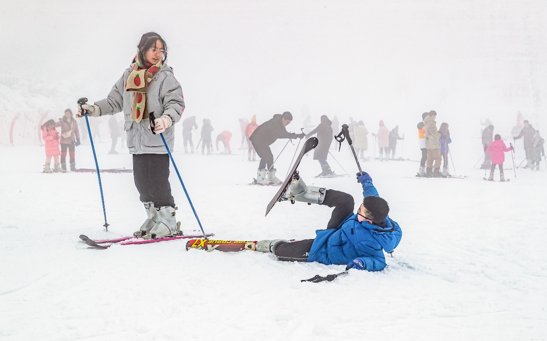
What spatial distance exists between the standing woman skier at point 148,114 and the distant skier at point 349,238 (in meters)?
1.06

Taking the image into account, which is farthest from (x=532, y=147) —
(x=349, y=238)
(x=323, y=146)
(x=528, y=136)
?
(x=349, y=238)

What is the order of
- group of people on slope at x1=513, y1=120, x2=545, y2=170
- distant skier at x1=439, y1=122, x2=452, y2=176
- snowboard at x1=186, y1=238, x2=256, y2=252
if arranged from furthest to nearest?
group of people on slope at x1=513, y1=120, x2=545, y2=170, distant skier at x1=439, y1=122, x2=452, y2=176, snowboard at x1=186, y1=238, x2=256, y2=252

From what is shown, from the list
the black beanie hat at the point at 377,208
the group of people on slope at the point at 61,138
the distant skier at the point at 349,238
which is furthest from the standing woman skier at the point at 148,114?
the group of people on slope at the point at 61,138

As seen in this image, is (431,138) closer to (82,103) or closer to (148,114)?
(148,114)

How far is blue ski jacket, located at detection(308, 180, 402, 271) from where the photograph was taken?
3383mm

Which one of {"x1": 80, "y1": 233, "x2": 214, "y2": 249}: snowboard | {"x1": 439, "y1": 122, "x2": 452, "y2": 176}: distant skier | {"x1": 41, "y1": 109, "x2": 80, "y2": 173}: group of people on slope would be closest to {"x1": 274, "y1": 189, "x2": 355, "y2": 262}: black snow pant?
{"x1": 80, "y1": 233, "x2": 214, "y2": 249}: snowboard

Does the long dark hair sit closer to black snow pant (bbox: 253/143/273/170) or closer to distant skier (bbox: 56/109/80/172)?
black snow pant (bbox: 253/143/273/170)

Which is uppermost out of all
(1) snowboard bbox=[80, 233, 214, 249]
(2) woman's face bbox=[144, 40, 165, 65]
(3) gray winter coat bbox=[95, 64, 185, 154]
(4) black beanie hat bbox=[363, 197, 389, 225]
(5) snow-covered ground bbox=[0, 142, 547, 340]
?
(2) woman's face bbox=[144, 40, 165, 65]

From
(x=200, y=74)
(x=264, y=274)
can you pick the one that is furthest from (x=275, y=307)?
(x=200, y=74)

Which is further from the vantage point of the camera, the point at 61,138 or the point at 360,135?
the point at 360,135

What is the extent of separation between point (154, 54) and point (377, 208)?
7.78 feet

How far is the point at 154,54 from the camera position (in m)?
4.12

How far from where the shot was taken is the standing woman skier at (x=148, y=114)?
4.05 metres

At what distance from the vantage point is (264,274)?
3.28 m
